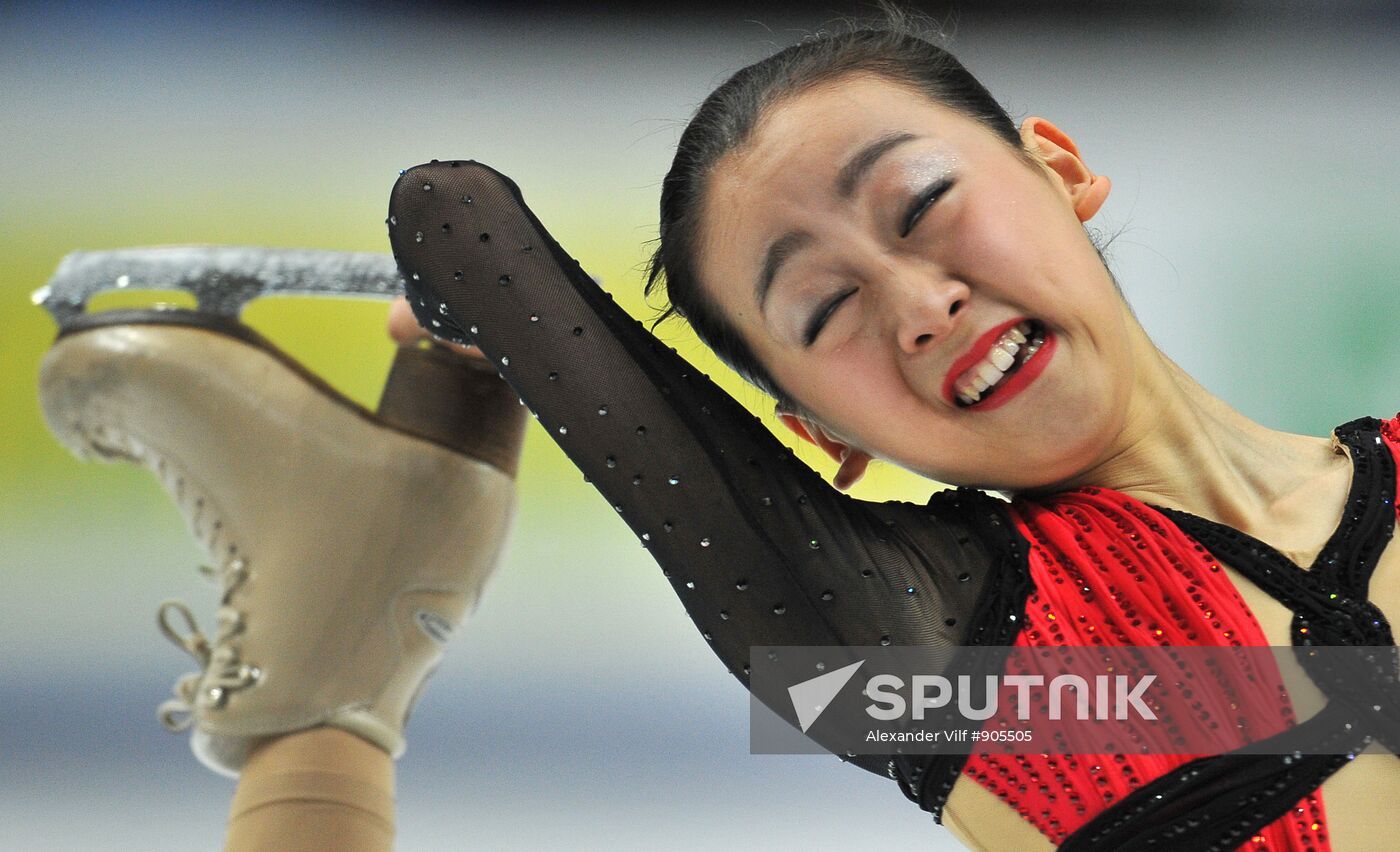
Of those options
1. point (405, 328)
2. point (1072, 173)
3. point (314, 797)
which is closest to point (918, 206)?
point (1072, 173)

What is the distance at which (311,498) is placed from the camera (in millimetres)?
1125

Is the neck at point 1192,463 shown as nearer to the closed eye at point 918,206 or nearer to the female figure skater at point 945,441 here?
the female figure skater at point 945,441

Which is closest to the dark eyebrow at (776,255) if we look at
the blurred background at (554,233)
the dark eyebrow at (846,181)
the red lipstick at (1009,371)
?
the dark eyebrow at (846,181)

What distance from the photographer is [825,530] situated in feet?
2.41

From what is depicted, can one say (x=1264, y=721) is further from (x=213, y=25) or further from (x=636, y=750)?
(x=213, y=25)

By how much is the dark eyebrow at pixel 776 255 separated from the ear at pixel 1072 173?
0.65 ft

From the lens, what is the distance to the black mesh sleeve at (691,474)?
729 mm

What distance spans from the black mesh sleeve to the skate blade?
333 mm

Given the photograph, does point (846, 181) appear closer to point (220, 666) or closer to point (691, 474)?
point (691, 474)

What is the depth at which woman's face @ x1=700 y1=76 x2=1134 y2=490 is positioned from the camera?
2.49 feet

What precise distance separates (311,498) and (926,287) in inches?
23.8

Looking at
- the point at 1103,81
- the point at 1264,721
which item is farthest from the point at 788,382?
the point at 1103,81

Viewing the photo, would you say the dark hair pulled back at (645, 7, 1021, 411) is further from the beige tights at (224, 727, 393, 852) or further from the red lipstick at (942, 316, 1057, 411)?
the beige tights at (224, 727, 393, 852)

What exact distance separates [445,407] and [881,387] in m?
0.44
